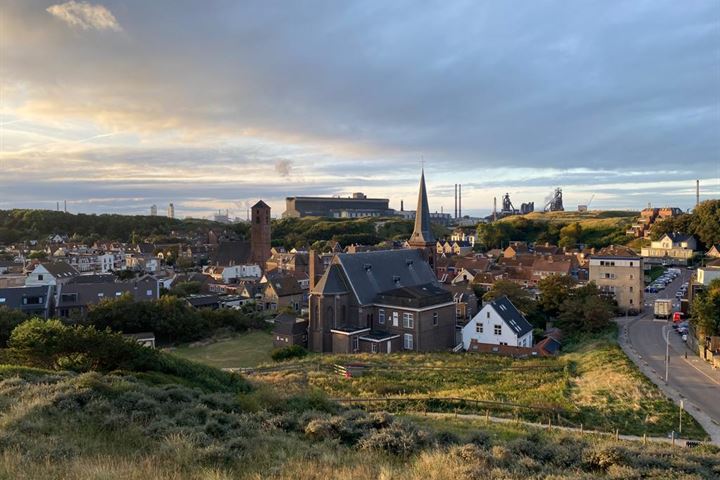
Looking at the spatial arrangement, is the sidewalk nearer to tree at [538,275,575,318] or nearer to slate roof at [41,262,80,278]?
tree at [538,275,575,318]

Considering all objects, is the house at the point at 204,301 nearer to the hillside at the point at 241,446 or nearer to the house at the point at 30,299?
the house at the point at 30,299

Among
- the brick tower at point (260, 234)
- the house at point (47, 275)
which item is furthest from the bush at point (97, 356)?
the brick tower at point (260, 234)

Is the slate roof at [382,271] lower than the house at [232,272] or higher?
higher

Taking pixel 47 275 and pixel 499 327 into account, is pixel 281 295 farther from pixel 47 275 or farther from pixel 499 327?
pixel 47 275

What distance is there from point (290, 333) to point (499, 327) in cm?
1550

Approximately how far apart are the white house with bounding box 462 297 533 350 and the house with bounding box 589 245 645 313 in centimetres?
1265

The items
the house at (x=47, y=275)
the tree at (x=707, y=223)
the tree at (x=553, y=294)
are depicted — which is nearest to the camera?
the tree at (x=553, y=294)

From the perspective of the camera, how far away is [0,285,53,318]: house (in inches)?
1709

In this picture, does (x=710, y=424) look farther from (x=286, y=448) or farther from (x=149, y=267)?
(x=149, y=267)

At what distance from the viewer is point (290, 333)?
3741cm

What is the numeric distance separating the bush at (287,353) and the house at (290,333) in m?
1.35

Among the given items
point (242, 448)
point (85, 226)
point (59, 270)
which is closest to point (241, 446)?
point (242, 448)

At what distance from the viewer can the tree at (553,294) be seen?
139 ft

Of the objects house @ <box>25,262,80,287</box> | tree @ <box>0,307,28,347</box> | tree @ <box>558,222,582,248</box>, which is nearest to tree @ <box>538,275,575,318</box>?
tree @ <box>0,307,28,347</box>
